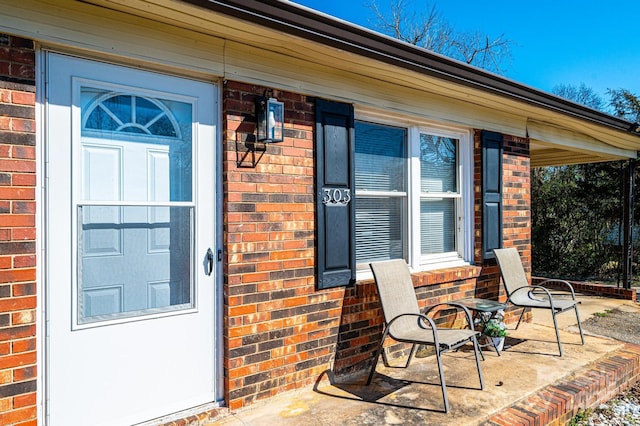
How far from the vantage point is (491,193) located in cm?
511

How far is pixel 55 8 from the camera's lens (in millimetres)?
2443

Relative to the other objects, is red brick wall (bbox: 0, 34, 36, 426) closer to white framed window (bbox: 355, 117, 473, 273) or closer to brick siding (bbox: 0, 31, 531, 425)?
brick siding (bbox: 0, 31, 531, 425)

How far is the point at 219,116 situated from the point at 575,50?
15284 mm

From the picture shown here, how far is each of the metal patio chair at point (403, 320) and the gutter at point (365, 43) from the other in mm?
Result: 1638

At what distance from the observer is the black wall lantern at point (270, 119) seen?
315 centimetres

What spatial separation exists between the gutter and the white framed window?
65 centimetres

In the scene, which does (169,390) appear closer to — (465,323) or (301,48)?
(301,48)

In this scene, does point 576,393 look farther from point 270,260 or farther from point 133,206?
point 133,206

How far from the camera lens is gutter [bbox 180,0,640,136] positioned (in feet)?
8.63

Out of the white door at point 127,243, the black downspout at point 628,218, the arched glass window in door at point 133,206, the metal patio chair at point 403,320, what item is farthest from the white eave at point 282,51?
the black downspout at point 628,218

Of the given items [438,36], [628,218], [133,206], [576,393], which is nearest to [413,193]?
[576,393]

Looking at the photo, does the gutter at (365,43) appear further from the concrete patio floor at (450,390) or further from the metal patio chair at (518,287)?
the concrete patio floor at (450,390)

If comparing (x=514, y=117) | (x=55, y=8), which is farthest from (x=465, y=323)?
(x=55, y=8)

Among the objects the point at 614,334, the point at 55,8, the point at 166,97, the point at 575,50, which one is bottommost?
the point at 614,334
